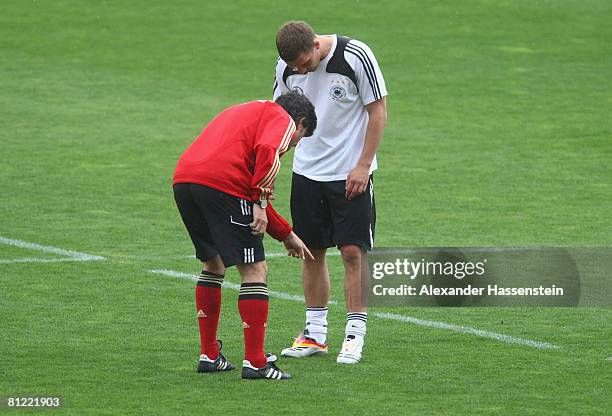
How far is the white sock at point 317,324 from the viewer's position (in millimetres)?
7816

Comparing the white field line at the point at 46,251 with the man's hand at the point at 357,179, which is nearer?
the man's hand at the point at 357,179

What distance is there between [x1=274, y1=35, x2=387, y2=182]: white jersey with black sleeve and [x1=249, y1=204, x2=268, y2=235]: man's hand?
0.81m

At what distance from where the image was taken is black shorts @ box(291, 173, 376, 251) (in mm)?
7688

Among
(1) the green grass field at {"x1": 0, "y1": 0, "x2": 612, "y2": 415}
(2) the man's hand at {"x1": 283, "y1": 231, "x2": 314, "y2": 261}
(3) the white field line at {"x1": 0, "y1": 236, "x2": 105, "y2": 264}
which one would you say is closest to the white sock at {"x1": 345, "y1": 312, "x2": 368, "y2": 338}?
(1) the green grass field at {"x1": 0, "y1": 0, "x2": 612, "y2": 415}

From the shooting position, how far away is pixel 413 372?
7.25 meters

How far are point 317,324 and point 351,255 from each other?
0.46 meters

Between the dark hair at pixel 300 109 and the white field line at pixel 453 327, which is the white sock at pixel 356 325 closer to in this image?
the white field line at pixel 453 327

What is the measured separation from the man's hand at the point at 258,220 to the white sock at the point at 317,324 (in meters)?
1.00

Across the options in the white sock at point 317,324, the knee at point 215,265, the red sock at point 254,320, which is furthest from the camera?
the white sock at point 317,324

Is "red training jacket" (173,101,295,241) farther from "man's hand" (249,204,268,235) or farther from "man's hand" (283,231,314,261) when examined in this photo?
"man's hand" (283,231,314,261)

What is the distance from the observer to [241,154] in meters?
7.01

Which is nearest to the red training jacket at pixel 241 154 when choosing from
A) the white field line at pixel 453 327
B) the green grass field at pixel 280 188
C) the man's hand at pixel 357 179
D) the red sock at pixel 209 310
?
the red sock at pixel 209 310

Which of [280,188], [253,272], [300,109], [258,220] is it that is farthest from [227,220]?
[280,188]

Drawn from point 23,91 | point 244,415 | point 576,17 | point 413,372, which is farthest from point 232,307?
point 576,17
